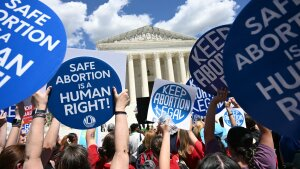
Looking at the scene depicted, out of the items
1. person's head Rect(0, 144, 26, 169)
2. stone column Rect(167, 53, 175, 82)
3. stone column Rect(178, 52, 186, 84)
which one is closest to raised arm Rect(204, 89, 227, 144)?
person's head Rect(0, 144, 26, 169)

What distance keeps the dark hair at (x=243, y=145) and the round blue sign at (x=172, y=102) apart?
150cm

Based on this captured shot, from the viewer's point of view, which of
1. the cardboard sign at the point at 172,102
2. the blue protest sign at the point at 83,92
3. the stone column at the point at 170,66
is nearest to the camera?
the blue protest sign at the point at 83,92

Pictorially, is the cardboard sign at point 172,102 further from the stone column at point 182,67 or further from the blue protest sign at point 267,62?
the stone column at point 182,67

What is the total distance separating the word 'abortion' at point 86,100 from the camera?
3.09 meters

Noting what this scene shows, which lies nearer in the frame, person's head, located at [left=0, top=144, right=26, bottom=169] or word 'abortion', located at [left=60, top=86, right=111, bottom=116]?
person's head, located at [left=0, top=144, right=26, bottom=169]

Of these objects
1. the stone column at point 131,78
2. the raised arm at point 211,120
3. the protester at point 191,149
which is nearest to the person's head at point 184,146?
the protester at point 191,149

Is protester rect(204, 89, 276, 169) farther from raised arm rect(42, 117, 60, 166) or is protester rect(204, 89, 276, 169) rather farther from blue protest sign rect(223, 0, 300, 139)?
raised arm rect(42, 117, 60, 166)

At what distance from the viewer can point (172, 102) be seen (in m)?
4.55

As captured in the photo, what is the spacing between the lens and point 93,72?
3.21 meters

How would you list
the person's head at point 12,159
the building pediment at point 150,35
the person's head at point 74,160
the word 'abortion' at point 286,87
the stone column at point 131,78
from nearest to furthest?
the word 'abortion' at point 286,87
the person's head at point 74,160
the person's head at point 12,159
the stone column at point 131,78
the building pediment at point 150,35

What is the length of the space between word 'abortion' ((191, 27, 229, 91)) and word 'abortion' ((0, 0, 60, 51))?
1.93 m

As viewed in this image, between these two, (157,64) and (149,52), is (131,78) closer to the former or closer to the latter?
(157,64)

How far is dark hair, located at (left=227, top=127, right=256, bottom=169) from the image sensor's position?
2734 mm

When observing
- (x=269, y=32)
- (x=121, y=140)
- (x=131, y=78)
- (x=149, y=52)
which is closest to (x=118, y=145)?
(x=121, y=140)
